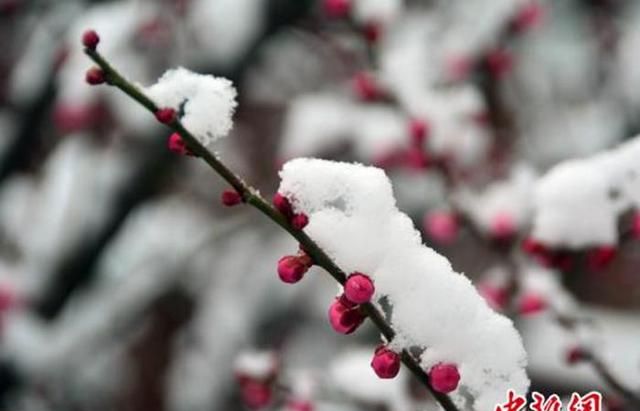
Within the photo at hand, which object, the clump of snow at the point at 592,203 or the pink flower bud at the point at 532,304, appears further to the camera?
the pink flower bud at the point at 532,304

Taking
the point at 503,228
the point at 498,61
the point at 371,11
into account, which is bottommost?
the point at 503,228

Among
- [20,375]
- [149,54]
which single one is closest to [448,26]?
[149,54]

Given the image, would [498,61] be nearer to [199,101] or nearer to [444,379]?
[199,101]

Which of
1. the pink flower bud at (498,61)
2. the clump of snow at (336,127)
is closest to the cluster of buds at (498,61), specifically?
the pink flower bud at (498,61)

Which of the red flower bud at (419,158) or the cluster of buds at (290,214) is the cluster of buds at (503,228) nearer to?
the red flower bud at (419,158)

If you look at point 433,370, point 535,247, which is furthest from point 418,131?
point 433,370

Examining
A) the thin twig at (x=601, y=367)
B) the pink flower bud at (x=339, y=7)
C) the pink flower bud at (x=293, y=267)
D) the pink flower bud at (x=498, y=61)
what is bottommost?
the pink flower bud at (x=293, y=267)

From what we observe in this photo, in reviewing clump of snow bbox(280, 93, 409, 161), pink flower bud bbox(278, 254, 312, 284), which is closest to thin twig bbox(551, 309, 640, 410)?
pink flower bud bbox(278, 254, 312, 284)
